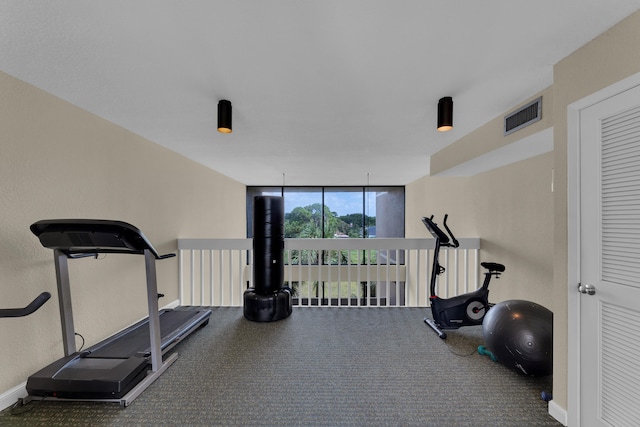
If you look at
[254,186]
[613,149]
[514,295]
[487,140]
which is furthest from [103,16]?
[254,186]

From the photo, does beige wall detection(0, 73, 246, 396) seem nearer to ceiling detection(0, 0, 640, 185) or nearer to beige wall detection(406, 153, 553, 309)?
ceiling detection(0, 0, 640, 185)

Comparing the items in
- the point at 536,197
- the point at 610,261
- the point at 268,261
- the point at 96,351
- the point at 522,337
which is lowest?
the point at 96,351

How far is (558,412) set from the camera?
163 centimetres

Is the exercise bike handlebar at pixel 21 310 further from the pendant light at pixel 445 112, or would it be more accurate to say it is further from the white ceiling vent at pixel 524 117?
the white ceiling vent at pixel 524 117

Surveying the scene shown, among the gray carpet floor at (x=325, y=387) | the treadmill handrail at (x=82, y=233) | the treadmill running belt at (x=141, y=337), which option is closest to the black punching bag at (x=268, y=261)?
the gray carpet floor at (x=325, y=387)

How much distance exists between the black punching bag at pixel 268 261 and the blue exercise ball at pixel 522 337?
2.22 meters

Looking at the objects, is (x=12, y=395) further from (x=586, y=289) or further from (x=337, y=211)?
(x=337, y=211)

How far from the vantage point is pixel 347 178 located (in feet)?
20.6

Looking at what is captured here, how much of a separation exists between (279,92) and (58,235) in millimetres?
A: 1839

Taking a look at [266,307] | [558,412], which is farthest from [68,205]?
[558,412]

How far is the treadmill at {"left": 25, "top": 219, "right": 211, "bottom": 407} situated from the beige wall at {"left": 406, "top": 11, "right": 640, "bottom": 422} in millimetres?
2873

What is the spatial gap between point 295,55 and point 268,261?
238cm

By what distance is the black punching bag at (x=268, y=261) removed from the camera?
320 centimetres

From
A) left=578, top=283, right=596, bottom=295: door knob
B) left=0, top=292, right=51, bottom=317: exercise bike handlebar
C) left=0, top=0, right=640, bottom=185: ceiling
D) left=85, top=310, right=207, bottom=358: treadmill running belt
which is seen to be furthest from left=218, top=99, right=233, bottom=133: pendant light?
left=578, top=283, right=596, bottom=295: door knob
